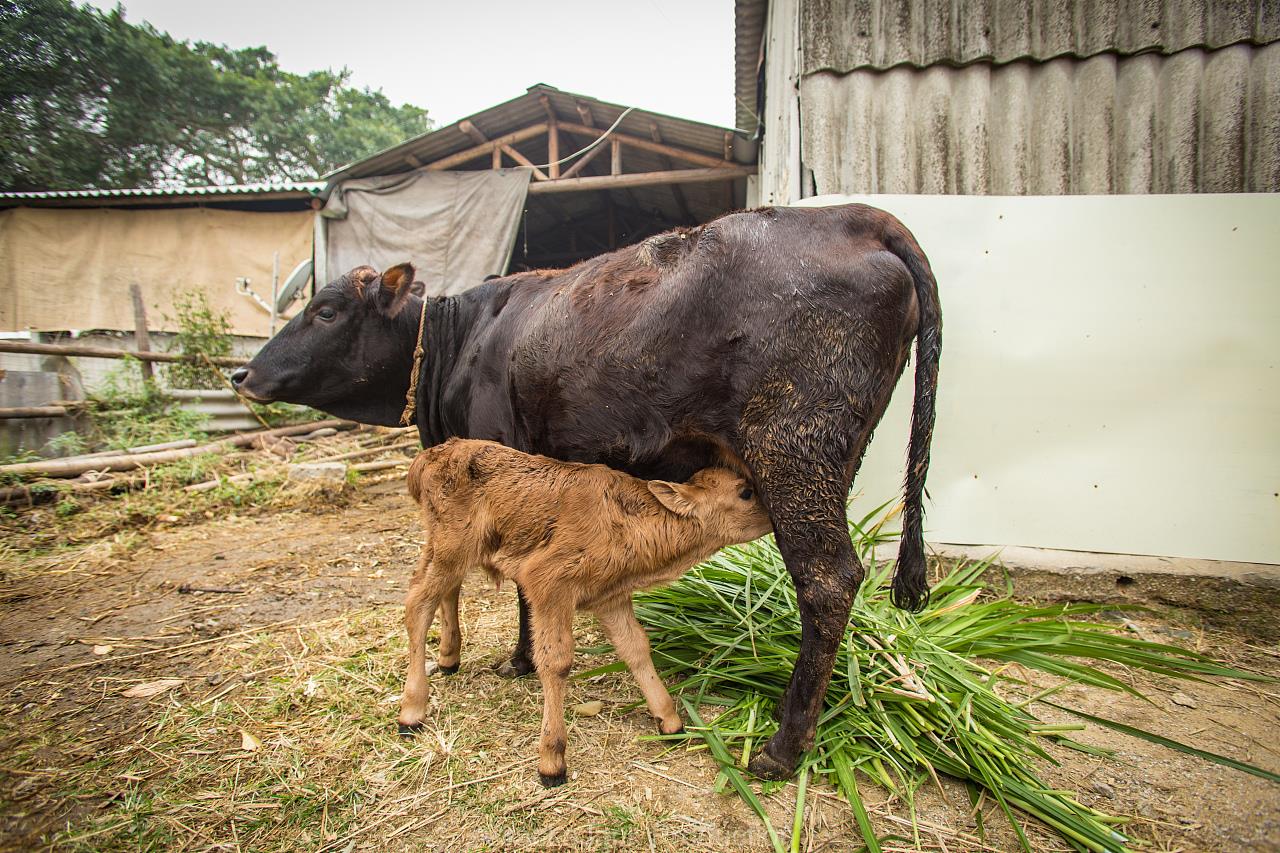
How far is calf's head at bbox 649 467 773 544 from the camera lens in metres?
2.22

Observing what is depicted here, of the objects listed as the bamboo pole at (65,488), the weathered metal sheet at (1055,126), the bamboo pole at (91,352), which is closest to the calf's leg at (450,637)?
the weathered metal sheet at (1055,126)

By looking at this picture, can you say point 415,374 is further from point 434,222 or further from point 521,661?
point 434,222

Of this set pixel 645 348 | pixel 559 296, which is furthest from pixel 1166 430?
pixel 559 296

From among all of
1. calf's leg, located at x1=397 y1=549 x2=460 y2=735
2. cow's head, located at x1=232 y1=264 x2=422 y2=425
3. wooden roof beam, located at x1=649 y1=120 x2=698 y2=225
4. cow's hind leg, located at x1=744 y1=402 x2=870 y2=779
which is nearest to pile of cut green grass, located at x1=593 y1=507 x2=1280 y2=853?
cow's hind leg, located at x1=744 y1=402 x2=870 y2=779

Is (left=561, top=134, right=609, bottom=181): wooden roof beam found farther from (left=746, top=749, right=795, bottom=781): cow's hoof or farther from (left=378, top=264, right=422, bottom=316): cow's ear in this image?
(left=746, top=749, right=795, bottom=781): cow's hoof

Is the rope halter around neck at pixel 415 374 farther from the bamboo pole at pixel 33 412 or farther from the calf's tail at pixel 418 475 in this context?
the bamboo pole at pixel 33 412

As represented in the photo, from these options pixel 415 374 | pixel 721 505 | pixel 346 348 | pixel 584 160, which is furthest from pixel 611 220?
pixel 721 505

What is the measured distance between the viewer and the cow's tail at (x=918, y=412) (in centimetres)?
224

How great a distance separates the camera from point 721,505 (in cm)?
223

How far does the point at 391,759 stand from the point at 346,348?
2251 mm

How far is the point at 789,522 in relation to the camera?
2.15 meters

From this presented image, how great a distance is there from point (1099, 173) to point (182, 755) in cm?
555

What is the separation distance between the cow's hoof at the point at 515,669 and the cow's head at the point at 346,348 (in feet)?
5.77

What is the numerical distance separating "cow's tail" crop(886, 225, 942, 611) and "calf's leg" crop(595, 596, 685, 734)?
0.99 metres
